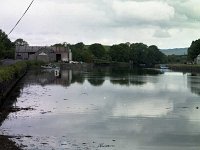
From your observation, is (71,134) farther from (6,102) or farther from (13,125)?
(6,102)

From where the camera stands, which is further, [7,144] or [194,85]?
[194,85]

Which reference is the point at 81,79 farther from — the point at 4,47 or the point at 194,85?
the point at 4,47

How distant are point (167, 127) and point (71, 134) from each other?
604 centimetres

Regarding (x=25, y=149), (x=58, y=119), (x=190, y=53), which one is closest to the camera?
(x=25, y=149)

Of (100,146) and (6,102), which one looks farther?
(6,102)

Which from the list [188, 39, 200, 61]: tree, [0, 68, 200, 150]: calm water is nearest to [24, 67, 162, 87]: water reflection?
[0, 68, 200, 150]: calm water

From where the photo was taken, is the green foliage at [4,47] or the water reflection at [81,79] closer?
the water reflection at [81,79]

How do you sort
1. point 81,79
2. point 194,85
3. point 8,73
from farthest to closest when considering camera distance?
point 81,79 → point 194,85 → point 8,73

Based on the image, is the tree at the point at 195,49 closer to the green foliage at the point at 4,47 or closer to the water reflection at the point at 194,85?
the green foliage at the point at 4,47

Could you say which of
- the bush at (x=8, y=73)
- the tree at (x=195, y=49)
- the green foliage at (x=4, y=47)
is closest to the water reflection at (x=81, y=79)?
the bush at (x=8, y=73)

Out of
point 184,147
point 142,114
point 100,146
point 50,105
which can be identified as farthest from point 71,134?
point 50,105

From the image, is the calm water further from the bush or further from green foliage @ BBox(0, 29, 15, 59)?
green foliage @ BBox(0, 29, 15, 59)

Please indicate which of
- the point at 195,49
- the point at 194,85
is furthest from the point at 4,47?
the point at 195,49

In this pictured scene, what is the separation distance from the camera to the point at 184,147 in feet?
62.6
